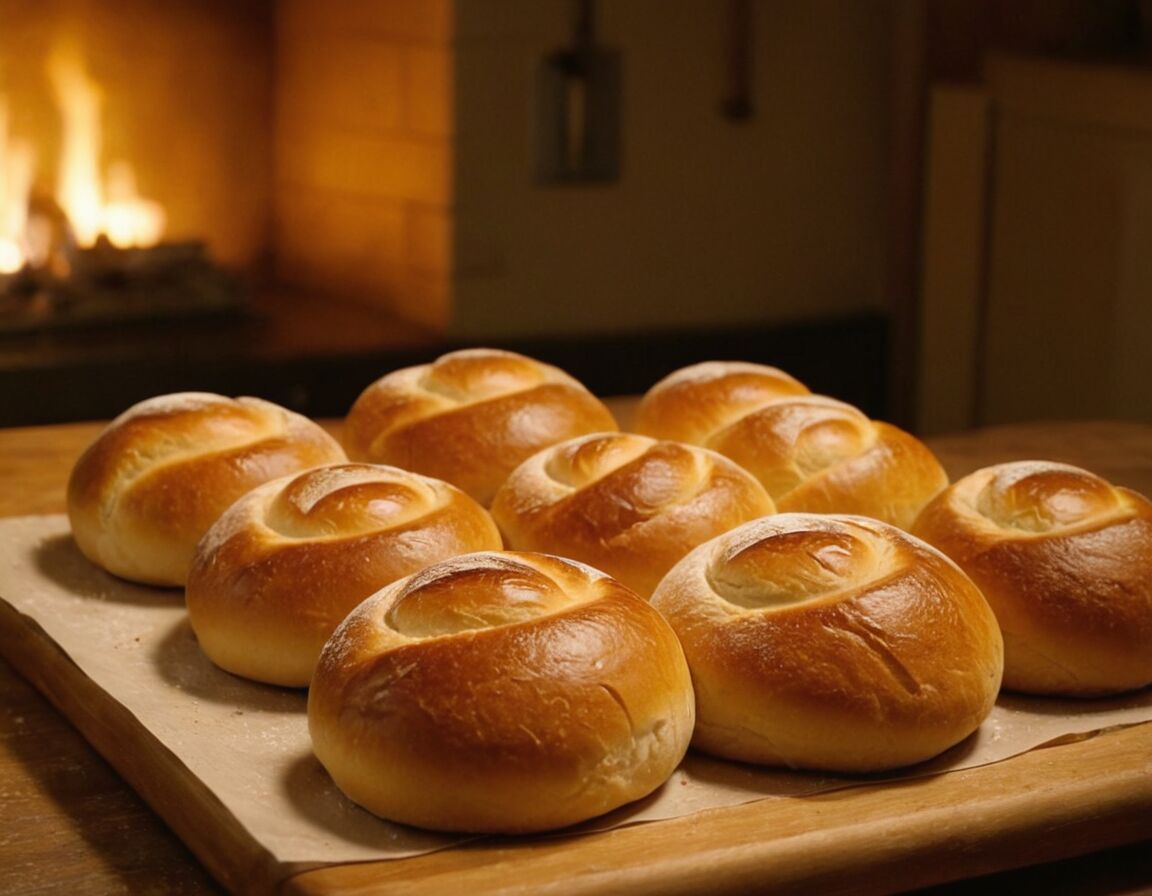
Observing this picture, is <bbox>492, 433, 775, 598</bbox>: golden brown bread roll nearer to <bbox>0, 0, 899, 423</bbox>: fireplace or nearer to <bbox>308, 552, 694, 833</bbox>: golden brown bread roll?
<bbox>308, 552, 694, 833</bbox>: golden brown bread roll

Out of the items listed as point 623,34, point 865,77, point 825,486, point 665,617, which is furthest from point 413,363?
point 665,617

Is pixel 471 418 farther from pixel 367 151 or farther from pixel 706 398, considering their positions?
pixel 367 151

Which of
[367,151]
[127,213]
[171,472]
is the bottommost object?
[171,472]

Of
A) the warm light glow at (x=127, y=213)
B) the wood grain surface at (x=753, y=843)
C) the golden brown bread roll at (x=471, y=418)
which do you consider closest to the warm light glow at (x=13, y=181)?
the warm light glow at (x=127, y=213)

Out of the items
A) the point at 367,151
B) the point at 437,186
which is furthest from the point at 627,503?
the point at 367,151

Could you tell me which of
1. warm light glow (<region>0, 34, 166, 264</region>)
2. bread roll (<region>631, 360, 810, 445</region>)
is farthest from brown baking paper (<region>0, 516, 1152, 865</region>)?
warm light glow (<region>0, 34, 166, 264</region>)
